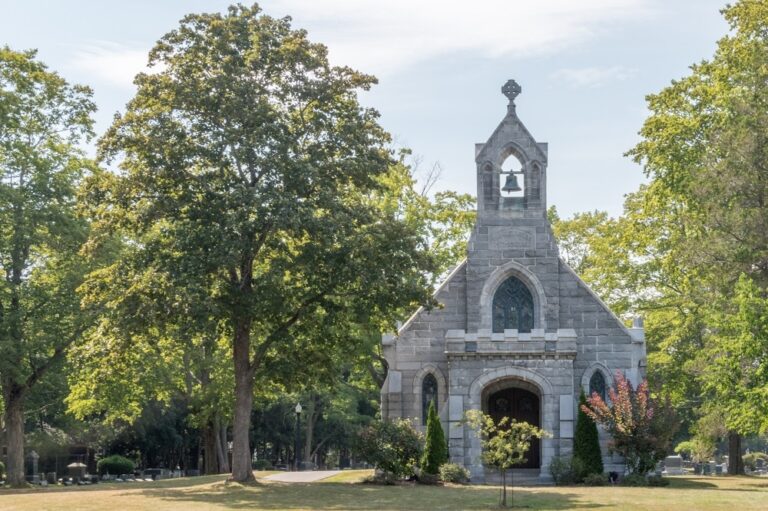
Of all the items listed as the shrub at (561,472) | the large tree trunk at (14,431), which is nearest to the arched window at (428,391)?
the shrub at (561,472)

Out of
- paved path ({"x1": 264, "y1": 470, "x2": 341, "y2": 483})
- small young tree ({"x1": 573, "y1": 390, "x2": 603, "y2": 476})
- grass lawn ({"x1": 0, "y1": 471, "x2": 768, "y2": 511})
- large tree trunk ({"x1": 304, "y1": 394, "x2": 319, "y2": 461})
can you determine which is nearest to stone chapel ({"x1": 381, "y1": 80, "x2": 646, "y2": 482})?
small young tree ({"x1": 573, "y1": 390, "x2": 603, "y2": 476})

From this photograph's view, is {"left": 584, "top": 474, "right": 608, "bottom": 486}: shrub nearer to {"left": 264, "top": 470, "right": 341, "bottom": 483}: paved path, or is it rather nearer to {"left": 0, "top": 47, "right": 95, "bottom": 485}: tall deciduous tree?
{"left": 264, "top": 470, "right": 341, "bottom": 483}: paved path

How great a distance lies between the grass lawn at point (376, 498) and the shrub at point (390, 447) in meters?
1.08

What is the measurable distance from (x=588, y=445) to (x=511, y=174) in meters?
9.37

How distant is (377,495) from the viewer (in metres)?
27.3

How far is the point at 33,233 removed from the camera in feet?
121

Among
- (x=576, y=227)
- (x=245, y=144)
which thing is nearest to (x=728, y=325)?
(x=245, y=144)

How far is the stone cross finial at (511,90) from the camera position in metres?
36.8

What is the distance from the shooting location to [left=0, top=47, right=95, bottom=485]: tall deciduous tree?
3672 centimetres

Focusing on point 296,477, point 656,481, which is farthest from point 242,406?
point 656,481

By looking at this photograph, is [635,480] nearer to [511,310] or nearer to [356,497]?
[511,310]

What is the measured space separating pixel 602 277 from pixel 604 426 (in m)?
13.4

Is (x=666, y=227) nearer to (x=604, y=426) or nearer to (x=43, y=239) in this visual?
(x=604, y=426)

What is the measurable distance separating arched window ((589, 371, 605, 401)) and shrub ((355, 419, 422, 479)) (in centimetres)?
663
